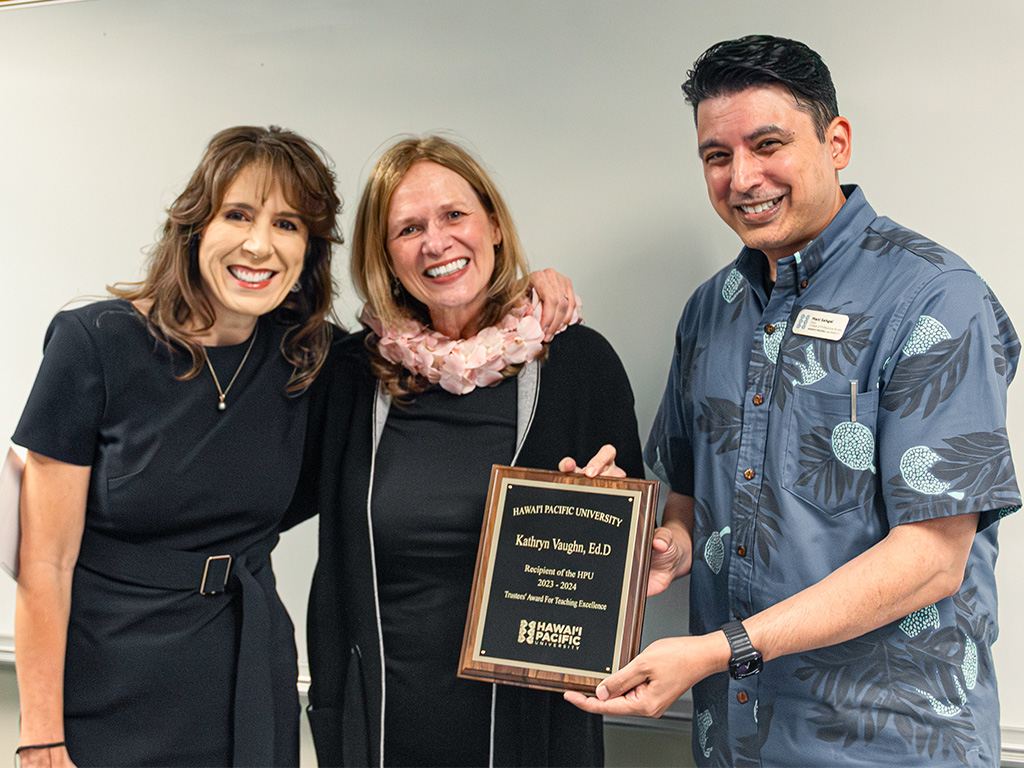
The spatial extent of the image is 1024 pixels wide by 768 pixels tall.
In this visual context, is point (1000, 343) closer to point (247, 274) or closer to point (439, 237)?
point (439, 237)

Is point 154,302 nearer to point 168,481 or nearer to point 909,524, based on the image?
point 168,481

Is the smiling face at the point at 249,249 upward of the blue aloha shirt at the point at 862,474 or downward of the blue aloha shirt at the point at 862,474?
upward

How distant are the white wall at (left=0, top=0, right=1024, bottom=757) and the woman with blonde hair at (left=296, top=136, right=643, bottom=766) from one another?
0.36 metres

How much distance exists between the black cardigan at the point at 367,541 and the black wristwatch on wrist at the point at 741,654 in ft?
1.44

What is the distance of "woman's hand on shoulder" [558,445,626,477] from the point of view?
1.54 meters

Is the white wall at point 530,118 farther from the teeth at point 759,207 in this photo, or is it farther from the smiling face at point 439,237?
the teeth at point 759,207

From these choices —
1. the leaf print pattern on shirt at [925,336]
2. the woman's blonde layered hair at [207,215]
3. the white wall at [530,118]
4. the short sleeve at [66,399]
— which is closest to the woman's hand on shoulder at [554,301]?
the white wall at [530,118]

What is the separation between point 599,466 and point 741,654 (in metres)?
0.44

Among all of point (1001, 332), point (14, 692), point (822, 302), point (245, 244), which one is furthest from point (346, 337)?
point (14, 692)

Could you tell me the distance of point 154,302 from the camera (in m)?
1.63

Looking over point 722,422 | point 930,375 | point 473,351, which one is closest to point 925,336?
point 930,375

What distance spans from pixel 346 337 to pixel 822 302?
1116mm

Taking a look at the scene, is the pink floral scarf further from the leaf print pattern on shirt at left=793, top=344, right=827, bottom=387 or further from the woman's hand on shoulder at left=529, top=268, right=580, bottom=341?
the leaf print pattern on shirt at left=793, top=344, right=827, bottom=387

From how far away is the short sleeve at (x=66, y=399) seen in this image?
4.86 ft
